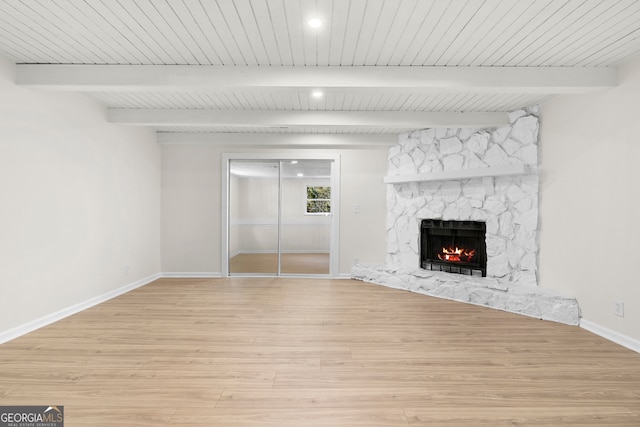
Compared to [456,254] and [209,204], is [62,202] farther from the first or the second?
[456,254]

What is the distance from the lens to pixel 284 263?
584 centimetres

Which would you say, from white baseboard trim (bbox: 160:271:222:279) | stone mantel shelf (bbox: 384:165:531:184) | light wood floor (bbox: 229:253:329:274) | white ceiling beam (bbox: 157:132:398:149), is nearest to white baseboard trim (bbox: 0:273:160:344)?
white baseboard trim (bbox: 160:271:222:279)

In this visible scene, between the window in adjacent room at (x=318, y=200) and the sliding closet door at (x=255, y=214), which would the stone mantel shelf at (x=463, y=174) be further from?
the sliding closet door at (x=255, y=214)

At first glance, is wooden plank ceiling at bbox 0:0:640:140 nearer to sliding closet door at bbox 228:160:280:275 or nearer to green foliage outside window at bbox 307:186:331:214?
sliding closet door at bbox 228:160:280:275

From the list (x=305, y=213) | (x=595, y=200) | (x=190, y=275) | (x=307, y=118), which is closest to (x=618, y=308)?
(x=595, y=200)

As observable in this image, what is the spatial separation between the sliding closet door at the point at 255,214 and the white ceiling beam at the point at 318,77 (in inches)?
110

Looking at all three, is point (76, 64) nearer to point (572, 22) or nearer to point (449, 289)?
point (572, 22)

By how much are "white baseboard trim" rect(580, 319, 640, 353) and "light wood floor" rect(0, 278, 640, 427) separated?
82 mm

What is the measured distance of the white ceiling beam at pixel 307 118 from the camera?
169 inches

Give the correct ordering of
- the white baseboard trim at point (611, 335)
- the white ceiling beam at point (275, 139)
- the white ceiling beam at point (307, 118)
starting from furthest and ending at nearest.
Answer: the white ceiling beam at point (275, 139), the white ceiling beam at point (307, 118), the white baseboard trim at point (611, 335)

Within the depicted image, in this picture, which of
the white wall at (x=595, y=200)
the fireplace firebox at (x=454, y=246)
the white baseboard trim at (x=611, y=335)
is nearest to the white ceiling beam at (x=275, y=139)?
the fireplace firebox at (x=454, y=246)

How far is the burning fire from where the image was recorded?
4.82 metres

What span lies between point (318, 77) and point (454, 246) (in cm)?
340

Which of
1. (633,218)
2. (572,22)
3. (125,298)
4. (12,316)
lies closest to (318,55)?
(572,22)
